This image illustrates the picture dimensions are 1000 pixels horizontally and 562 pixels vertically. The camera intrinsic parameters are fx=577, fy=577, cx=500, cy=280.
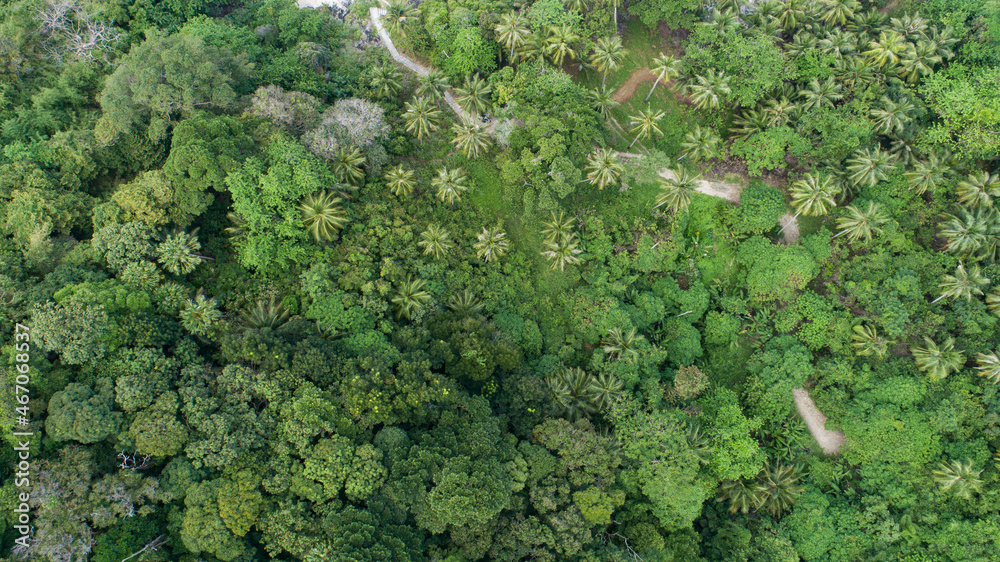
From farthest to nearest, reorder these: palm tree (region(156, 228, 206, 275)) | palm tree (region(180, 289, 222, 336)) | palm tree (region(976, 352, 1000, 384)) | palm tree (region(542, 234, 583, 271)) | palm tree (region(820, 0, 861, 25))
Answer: palm tree (region(820, 0, 861, 25)) < palm tree (region(542, 234, 583, 271)) < palm tree (region(976, 352, 1000, 384)) < palm tree (region(156, 228, 206, 275)) < palm tree (region(180, 289, 222, 336))

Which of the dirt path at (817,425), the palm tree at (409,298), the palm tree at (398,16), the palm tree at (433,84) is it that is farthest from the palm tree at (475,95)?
the dirt path at (817,425)

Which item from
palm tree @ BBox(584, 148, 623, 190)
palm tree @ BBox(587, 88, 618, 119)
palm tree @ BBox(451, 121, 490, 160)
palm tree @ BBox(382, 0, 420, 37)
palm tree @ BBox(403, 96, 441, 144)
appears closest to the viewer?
palm tree @ BBox(584, 148, 623, 190)

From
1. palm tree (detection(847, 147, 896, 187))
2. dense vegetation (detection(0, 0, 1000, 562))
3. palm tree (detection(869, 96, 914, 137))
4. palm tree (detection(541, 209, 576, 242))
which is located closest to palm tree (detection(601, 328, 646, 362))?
dense vegetation (detection(0, 0, 1000, 562))

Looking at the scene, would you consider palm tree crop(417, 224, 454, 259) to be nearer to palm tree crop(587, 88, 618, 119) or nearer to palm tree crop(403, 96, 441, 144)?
palm tree crop(403, 96, 441, 144)

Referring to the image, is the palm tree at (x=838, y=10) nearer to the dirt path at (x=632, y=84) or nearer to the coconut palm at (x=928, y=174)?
the coconut palm at (x=928, y=174)

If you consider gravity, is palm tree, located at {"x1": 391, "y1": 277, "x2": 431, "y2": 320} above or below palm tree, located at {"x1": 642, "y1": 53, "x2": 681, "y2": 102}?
below

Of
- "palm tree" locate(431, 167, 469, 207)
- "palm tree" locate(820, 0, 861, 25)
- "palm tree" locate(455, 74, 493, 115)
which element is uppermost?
"palm tree" locate(820, 0, 861, 25)

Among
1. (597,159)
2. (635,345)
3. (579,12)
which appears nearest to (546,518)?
(635,345)
